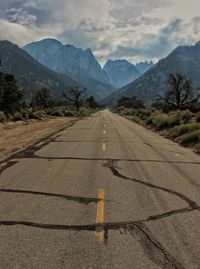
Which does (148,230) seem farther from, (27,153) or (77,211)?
(27,153)

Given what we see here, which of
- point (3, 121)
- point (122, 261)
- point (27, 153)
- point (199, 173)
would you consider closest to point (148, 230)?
point (122, 261)

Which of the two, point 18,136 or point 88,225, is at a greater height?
point 88,225

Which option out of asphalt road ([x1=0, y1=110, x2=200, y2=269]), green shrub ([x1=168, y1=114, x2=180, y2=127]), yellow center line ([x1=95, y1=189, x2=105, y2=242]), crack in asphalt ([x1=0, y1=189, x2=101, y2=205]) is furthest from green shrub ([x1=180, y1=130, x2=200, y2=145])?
crack in asphalt ([x1=0, y1=189, x2=101, y2=205])

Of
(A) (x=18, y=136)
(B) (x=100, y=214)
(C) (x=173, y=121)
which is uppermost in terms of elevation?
(B) (x=100, y=214)

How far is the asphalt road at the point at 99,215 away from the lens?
4.93 m

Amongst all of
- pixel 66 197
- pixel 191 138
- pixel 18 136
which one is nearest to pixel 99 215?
pixel 66 197

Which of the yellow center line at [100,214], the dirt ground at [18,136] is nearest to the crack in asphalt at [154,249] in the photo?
the yellow center line at [100,214]

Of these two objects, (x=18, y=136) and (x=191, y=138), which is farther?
(x=18, y=136)

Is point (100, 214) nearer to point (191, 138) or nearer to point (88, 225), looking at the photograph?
point (88, 225)

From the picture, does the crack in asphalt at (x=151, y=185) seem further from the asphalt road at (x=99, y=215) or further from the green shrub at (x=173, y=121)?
the green shrub at (x=173, y=121)

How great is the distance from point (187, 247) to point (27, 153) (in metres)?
10.6

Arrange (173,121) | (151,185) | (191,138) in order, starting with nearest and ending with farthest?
(151,185), (191,138), (173,121)

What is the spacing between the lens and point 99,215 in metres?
6.69

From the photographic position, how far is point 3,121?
124ft
